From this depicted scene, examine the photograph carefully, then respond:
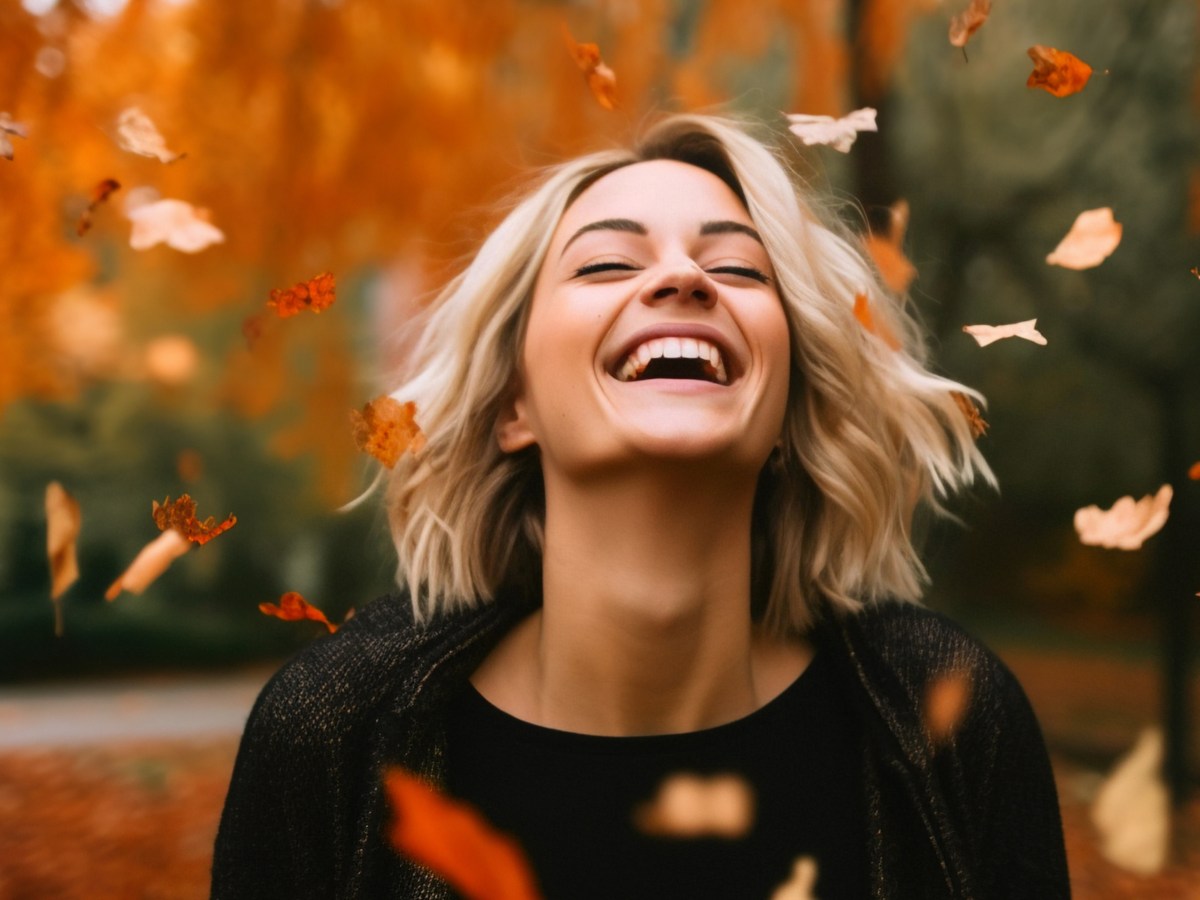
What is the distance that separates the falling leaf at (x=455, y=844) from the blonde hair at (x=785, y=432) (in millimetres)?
355

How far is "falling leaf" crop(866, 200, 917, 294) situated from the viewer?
150 inches

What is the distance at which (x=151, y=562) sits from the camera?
471cm

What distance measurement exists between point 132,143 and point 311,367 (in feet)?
4.09

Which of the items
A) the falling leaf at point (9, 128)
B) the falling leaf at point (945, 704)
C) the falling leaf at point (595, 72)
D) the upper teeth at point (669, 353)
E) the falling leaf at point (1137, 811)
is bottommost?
the falling leaf at point (1137, 811)

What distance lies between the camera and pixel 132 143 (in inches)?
169

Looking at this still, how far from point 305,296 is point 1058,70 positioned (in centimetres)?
308

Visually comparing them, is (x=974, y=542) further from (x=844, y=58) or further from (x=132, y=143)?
(x=132, y=143)

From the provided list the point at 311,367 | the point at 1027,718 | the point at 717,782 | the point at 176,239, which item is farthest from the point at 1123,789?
the point at 176,239

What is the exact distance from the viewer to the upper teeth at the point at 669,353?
65.3 inches

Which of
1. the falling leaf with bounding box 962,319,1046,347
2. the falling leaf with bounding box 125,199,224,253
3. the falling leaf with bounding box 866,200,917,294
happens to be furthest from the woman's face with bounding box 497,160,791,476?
the falling leaf with bounding box 125,199,224,253

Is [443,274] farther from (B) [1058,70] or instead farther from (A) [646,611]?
(A) [646,611]

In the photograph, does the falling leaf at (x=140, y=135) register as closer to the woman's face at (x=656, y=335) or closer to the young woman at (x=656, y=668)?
the young woman at (x=656, y=668)

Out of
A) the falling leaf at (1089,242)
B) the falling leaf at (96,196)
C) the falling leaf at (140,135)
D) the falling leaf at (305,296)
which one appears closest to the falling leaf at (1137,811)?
the falling leaf at (1089,242)

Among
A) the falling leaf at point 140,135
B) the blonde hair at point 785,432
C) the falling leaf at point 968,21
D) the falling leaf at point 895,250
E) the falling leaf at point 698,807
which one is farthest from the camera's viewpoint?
the falling leaf at point 140,135
